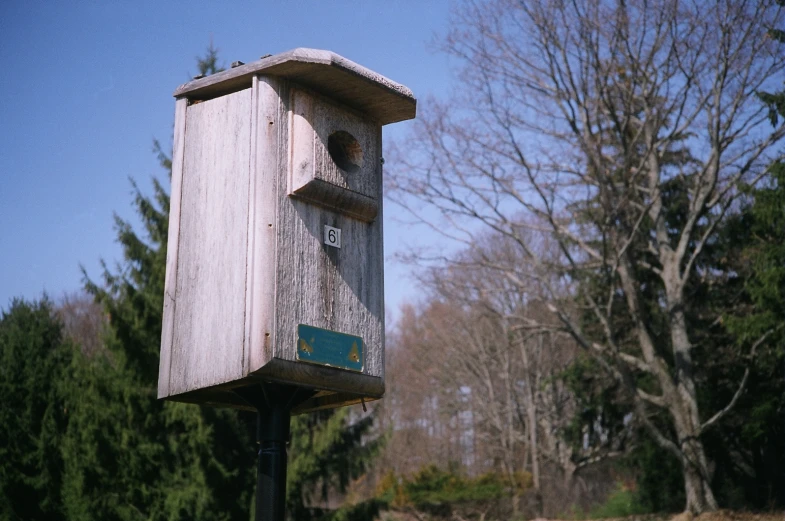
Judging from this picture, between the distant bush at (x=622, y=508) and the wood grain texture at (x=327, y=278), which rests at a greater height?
the wood grain texture at (x=327, y=278)

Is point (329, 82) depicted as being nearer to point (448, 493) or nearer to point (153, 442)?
point (153, 442)

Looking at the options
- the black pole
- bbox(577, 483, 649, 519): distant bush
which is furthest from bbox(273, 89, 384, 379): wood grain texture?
bbox(577, 483, 649, 519): distant bush

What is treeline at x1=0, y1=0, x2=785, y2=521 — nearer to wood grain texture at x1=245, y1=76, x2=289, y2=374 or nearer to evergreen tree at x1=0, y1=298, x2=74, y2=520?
evergreen tree at x1=0, y1=298, x2=74, y2=520

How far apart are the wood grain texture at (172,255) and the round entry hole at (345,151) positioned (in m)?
0.60

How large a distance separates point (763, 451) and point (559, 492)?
6948 mm

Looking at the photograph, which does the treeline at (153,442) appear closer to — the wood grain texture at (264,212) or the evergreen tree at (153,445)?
the evergreen tree at (153,445)

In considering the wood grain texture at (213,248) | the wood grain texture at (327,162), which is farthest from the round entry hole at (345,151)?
the wood grain texture at (213,248)

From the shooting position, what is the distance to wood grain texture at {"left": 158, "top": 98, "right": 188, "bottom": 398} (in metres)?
3.11

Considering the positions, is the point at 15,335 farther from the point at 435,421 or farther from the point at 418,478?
the point at 435,421

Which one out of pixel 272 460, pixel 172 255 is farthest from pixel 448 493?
pixel 272 460

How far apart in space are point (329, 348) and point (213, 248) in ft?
1.83

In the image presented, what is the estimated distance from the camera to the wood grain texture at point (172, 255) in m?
3.11

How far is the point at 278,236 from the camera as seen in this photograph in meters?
2.95

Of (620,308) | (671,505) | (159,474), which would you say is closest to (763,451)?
(671,505)
